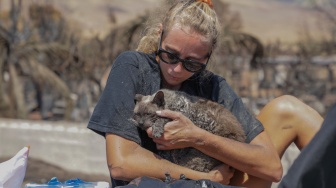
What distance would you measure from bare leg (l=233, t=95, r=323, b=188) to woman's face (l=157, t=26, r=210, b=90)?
64 centimetres

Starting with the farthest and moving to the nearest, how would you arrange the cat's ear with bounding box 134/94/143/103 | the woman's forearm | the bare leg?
1. the bare leg
2. the cat's ear with bounding box 134/94/143/103
3. the woman's forearm

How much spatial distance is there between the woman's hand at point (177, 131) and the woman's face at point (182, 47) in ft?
0.72

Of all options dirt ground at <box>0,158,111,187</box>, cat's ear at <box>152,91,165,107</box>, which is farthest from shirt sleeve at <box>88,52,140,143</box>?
dirt ground at <box>0,158,111,187</box>

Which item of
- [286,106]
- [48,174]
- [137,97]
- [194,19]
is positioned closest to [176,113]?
[137,97]

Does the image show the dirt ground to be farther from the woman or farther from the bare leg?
the woman

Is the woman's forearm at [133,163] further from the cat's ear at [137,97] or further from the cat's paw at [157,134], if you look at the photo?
the cat's ear at [137,97]

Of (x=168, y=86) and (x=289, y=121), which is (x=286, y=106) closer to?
(x=289, y=121)

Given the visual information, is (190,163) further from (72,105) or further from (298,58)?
(298,58)

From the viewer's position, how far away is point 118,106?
3.46 metres

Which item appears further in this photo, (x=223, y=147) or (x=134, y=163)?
(x=223, y=147)

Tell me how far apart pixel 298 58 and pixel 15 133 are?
766cm

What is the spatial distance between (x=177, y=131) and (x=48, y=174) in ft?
13.9

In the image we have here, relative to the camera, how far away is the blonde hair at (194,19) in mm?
3531

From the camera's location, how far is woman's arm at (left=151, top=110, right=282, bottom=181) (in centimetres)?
343
